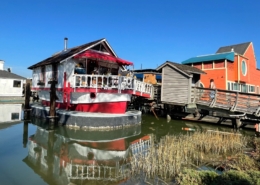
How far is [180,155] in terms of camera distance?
24.5 ft

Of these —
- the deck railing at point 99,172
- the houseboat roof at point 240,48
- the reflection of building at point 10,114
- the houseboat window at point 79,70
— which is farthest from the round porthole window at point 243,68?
the reflection of building at point 10,114

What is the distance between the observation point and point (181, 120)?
19.3 metres

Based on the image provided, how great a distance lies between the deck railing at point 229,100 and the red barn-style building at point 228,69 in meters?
6.16

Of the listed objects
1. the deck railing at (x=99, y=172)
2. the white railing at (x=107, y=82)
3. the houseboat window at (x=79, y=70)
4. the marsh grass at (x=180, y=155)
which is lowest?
the deck railing at (x=99, y=172)

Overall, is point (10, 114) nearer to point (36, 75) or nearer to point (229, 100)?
point (36, 75)

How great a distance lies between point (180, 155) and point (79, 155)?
166 inches

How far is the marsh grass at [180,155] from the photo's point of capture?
21.1 feet

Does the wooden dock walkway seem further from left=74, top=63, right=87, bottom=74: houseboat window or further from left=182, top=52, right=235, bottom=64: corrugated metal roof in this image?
left=74, top=63, right=87, bottom=74: houseboat window

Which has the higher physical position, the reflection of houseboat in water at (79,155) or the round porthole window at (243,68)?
the round porthole window at (243,68)

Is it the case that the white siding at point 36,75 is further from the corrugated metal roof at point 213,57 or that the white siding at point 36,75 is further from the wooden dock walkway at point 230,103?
the corrugated metal roof at point 213,57

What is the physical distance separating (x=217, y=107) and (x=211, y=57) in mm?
10204

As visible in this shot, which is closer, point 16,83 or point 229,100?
point 229,100

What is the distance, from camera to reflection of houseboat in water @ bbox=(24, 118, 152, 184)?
21.6 feet

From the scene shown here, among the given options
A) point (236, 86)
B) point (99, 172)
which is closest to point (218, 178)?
point (99, 172)
